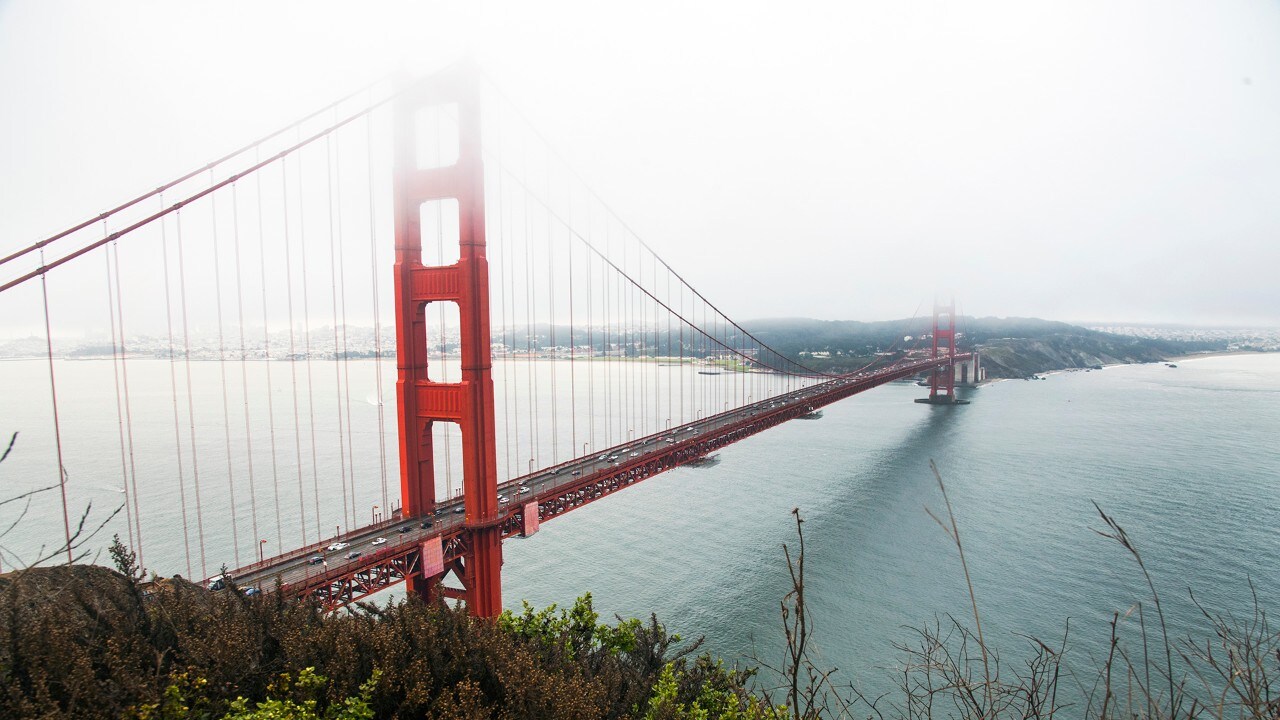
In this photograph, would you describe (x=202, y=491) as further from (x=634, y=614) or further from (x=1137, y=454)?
(x=1137, y=454)

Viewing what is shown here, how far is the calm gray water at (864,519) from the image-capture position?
1485 centimetres

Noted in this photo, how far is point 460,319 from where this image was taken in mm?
11586

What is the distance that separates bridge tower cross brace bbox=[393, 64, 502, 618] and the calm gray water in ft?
14.0

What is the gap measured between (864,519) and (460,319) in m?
15.7

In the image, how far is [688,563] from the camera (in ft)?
57.6

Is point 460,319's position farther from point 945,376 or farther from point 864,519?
point 945,376

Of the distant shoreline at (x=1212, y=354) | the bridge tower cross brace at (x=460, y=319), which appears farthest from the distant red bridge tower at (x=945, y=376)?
the distant shoreline at (x=1212, y=354)

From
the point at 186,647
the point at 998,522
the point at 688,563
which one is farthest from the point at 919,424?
the point at 186,647

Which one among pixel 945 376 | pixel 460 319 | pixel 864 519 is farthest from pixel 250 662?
pixel 945 376

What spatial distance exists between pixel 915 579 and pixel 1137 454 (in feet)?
66.2

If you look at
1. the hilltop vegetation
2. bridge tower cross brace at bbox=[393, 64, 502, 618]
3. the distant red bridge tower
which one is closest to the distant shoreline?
the distant red bridge tower

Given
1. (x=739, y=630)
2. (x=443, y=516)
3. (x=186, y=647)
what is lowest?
(x=739, y=630)

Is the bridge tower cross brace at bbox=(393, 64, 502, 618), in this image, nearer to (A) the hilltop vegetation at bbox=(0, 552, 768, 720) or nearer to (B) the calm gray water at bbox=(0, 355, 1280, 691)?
(B) the calm gray water at bbox=(0, 355, 1280, 691)

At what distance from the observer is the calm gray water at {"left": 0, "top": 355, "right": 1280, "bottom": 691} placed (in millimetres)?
14852
